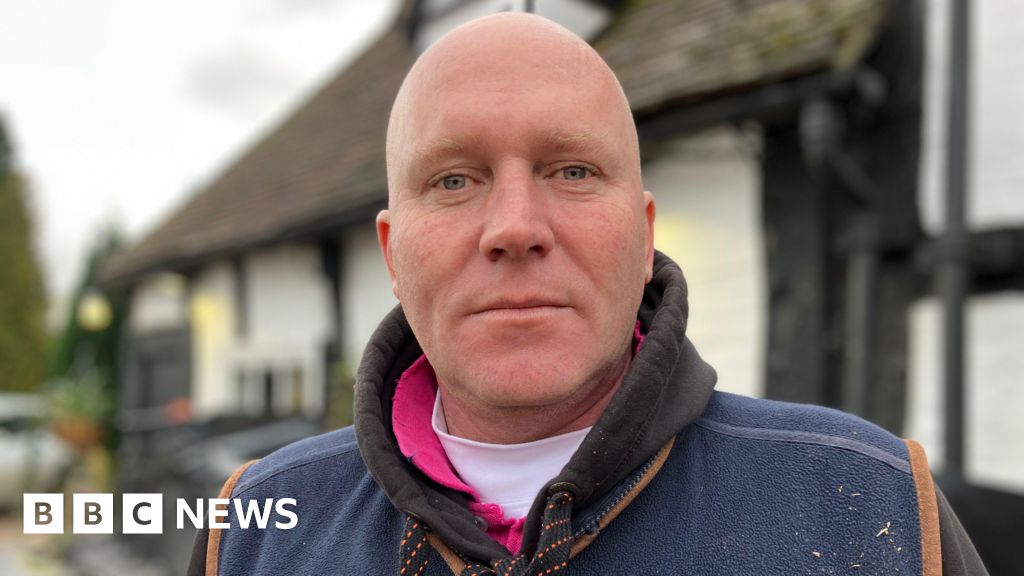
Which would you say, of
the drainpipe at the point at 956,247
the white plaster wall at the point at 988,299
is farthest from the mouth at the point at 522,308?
the white plaster wall at the point at 988,299

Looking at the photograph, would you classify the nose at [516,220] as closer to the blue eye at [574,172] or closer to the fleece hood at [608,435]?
the blue eye at [574,172]

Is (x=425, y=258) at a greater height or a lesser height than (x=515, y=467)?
greater

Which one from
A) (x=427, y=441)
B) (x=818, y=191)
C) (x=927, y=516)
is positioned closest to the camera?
(x=927, y=516)

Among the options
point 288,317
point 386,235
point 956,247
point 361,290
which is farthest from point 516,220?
point 288,317

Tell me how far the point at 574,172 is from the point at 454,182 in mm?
180

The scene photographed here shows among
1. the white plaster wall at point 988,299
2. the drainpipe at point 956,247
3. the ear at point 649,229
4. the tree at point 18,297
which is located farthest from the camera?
the tree at point 18,297

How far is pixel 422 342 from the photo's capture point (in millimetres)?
1260

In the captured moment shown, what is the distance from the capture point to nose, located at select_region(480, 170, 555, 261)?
112cm

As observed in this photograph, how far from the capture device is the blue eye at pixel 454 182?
1225 mm

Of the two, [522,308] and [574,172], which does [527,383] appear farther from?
[574,172]

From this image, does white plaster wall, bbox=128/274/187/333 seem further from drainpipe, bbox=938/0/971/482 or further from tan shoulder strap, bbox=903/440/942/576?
tan shoulder strap, bbox=903/440/942/576

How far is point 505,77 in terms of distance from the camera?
119 centimetres

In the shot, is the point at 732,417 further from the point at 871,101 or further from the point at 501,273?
the point at 871,101

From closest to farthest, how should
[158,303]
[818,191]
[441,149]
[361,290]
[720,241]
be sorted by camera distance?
[441,149]
[818,191]
[720,241]
[361,290]
[158,303]
